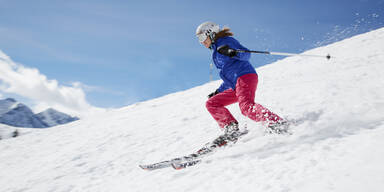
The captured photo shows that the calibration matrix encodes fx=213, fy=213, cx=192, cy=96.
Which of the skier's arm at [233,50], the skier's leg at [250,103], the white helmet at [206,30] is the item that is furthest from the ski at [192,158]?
the white helmet at [206,30]

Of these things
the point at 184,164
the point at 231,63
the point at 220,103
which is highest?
the point at 231,63

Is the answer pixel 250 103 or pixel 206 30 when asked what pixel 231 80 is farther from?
pixel 206 30

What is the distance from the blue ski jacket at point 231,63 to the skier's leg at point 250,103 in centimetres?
11

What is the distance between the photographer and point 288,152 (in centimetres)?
239

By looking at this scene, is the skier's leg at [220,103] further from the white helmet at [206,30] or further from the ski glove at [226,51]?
the white helmet at [206,30]

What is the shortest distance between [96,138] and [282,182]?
5945mm

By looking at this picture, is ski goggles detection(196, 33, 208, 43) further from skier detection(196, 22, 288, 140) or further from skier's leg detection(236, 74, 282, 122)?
skier's leg detection(236, 74, 282, 122)

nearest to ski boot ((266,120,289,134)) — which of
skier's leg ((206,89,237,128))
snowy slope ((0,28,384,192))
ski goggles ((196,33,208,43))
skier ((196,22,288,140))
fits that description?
skier ((196,22,288,140))

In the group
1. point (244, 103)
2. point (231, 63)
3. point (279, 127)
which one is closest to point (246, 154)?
point (279, 127)

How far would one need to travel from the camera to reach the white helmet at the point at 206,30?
360cm

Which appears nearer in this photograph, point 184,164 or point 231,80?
point 184,164

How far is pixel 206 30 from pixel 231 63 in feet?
2.41

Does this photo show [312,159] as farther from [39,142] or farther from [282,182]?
[39,142]

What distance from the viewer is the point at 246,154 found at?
276 centimetres
